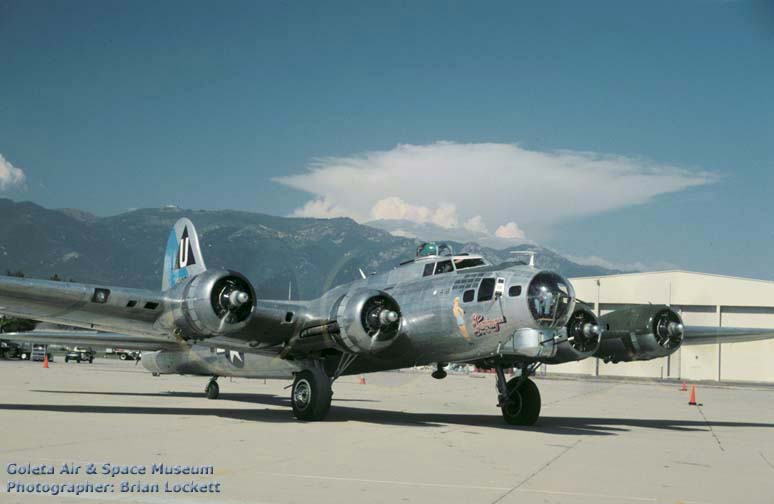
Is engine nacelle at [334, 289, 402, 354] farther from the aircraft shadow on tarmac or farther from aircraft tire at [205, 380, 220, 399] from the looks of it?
aircraft tire at [205, 380, 220, 399]

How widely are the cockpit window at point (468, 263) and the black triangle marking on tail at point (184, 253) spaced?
7033 millimetres

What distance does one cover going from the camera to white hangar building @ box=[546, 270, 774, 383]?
63.6m

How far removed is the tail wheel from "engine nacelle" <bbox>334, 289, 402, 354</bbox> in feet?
4.39

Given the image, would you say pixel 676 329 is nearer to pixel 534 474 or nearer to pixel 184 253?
pixel 534 474

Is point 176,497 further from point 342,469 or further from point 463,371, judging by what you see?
Result: point 463,371

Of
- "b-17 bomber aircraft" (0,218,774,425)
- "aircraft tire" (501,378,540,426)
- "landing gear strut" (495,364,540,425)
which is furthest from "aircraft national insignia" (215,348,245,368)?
"aircraft tire" (501,378,540,426)

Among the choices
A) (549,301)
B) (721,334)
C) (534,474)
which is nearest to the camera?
(534,474)

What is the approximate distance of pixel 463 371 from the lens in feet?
227

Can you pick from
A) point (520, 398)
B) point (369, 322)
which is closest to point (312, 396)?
point (369, 322)

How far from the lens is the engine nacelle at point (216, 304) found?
1566 centimetres

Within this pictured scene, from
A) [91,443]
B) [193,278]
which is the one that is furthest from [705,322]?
[91,443]

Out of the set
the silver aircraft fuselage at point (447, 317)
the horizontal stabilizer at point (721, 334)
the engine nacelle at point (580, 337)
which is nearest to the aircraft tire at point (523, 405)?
the engine nacelle at point (580, 337)

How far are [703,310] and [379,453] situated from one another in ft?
198

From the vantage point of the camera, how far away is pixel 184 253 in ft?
66.2
